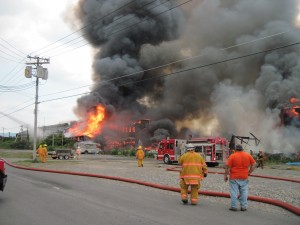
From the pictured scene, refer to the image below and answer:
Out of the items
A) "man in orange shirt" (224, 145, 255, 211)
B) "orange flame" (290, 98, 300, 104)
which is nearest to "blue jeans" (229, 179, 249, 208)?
"man in orange shirt" (224, 145, 255, 211)

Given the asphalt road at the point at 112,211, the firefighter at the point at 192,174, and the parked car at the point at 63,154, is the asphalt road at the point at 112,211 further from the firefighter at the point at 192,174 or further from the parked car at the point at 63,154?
the parked car at the point at 63,154

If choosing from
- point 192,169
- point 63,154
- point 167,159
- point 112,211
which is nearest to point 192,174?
point 192,169

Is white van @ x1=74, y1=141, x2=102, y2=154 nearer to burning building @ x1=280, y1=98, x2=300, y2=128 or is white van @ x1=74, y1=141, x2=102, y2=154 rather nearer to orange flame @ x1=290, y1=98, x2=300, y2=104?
burning building @ x1=280, y1=98, x2=300, y2=128

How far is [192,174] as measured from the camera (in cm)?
809

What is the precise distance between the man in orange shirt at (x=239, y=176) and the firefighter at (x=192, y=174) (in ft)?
2.32

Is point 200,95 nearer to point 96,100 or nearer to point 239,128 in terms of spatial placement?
point 239,128

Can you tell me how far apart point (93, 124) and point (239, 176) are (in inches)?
1668

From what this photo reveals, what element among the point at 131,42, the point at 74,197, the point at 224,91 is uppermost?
the point at 131,42

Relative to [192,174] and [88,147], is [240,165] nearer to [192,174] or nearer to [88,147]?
[192,174]

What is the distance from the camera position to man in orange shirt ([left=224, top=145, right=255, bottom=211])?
7.46m

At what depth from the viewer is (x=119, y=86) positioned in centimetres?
4878

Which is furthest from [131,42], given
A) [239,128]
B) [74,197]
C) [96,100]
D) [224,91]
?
[74,197]

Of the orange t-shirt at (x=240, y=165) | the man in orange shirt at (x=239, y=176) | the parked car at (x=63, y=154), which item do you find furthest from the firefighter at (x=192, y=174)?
the parked car at (x=63, y=154)

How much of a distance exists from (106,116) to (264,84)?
67.5ft
